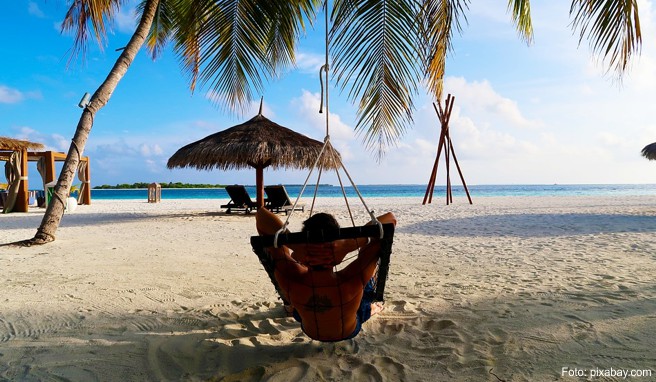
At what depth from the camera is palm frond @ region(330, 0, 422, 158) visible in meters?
3.63

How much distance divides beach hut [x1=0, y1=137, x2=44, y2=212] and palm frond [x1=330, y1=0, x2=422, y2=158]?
34.5 ft

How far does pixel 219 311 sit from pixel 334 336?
1.19 meters

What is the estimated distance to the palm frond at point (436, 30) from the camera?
360 centimetres

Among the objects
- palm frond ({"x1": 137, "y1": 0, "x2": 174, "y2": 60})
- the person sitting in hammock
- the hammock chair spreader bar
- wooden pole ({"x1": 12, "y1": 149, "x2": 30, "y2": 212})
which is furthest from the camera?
wooden pole ({"x1": 12, "y1": 149, "x2": 30, "y2": 212})

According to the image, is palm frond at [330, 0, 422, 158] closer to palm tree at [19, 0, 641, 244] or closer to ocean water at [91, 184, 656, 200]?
palm tree at [19, 0, 641, 244]

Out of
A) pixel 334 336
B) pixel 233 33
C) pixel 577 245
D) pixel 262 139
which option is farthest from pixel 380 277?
pixel 262 139

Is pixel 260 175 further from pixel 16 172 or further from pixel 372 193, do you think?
pixel 372 193

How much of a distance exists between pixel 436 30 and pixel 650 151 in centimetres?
1218

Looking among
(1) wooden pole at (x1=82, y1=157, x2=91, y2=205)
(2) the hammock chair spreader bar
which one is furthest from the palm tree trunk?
(1) wooden pole at (x1=82, y1=157, x2=91, y2=205)

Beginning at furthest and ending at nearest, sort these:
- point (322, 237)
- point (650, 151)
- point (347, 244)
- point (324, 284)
Result: point (650, 151) → point (347, 244) → point (324, 284) → point (322, 237)

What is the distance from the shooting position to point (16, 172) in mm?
10531

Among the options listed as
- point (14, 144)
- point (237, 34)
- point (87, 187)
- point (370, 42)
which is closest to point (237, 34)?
point (237, 34)

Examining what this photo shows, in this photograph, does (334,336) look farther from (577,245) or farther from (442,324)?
(577,245)

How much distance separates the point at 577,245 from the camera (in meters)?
5.11
